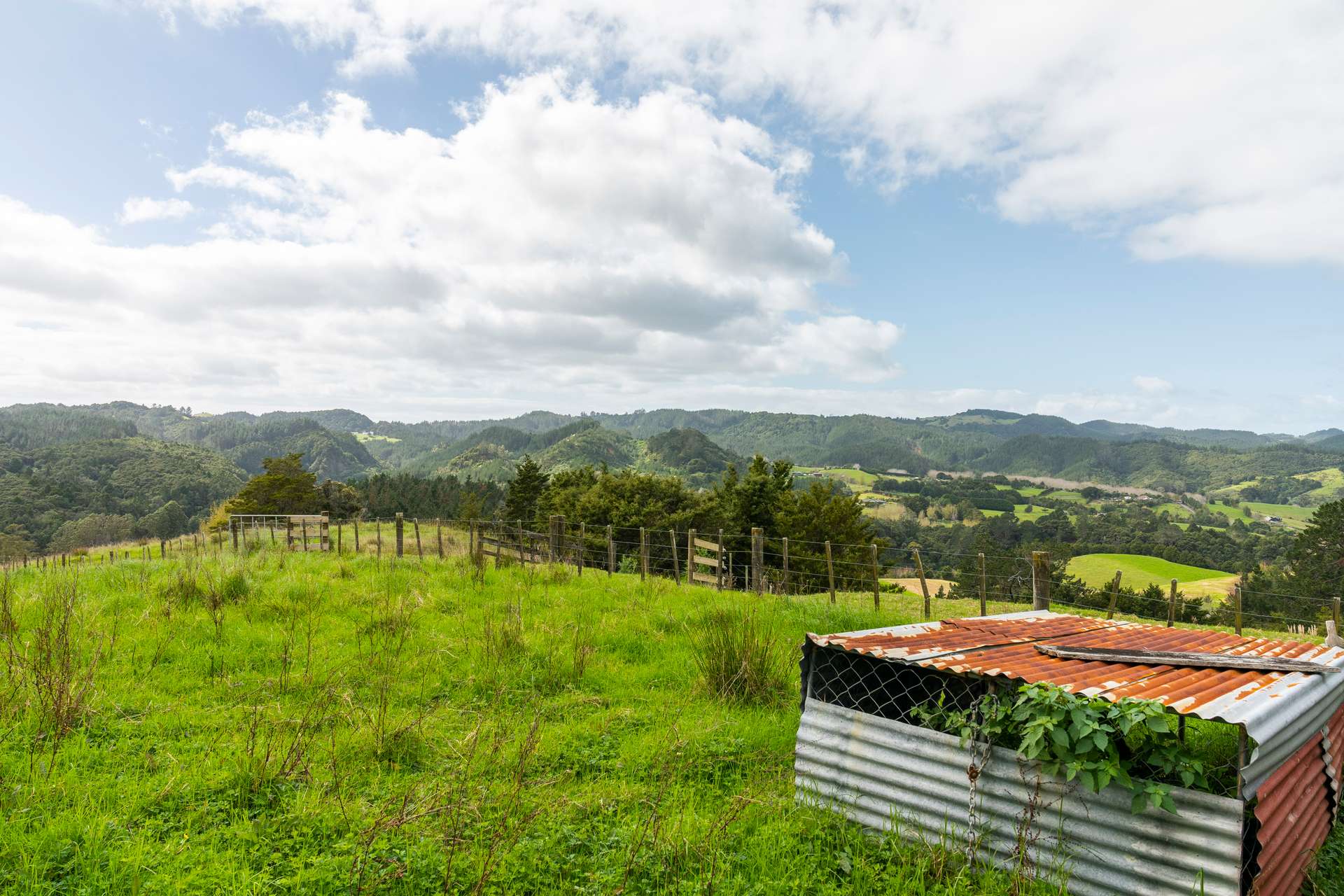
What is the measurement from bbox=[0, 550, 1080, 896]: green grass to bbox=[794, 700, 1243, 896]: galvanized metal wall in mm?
217

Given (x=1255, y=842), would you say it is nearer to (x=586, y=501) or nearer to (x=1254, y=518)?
(x=586, y=501)

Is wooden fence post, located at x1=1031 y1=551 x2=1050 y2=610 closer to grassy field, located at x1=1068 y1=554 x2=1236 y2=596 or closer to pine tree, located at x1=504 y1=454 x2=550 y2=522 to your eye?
grassy field, located at x1=1068 y1=554 x2=1236 y2=596

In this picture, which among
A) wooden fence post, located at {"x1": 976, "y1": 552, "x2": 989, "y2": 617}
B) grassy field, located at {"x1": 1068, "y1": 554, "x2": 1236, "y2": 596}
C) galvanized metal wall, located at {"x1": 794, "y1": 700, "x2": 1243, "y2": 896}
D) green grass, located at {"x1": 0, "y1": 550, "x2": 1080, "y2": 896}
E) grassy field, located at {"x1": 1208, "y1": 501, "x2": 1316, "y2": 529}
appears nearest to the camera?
galvanized metal wall, located at {"x1": 794, "y1": 700, "x2": 1243, "y2": 896}

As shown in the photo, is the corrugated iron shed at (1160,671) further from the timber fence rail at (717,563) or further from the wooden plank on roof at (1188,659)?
the timber fence rail at (717,563)

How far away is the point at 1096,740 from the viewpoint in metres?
3.37

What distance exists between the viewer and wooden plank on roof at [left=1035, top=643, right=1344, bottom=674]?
4.40 meters

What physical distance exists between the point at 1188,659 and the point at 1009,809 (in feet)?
6.65

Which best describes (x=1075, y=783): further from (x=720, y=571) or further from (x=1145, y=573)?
(x=1145, y=573)

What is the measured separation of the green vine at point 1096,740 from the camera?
3.34 metres

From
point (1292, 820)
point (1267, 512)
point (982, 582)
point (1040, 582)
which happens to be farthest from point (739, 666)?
point (1267, 512)

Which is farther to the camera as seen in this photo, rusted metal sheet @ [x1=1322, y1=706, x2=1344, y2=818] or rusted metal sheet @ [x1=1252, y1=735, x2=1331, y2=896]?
rusted metal sheet @ [x1=1322, y1=706, x2=1344, y2=818]

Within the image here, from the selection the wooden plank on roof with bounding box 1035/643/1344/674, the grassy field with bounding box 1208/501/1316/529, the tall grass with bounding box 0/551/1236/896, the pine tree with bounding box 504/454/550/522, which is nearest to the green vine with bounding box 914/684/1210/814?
the tall grass with bounding box 0/551/1236/896

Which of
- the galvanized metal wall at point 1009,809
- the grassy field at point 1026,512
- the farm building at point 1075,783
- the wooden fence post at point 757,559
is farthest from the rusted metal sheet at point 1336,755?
the grassy field at point 1026,512

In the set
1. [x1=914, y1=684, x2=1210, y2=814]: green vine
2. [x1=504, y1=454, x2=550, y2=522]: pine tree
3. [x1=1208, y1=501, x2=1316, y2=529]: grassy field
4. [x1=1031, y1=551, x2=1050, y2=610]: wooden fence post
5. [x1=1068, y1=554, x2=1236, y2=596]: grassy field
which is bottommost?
[x1=1208, y1=501, x2=1316, y2=529]: grassy field
